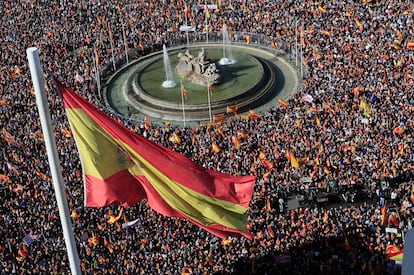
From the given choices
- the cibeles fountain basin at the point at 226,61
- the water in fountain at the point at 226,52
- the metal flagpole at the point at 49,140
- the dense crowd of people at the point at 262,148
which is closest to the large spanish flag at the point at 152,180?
the metal flagpole at the point at 49,140

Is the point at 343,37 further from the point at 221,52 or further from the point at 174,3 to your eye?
the point at 174,3

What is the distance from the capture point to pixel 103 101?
49.5m

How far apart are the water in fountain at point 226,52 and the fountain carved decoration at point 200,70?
3.04 metres

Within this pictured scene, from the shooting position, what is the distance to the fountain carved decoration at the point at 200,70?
48.2m

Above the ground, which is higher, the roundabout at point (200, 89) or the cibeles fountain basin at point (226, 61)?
the cibeles fountain basin at point (226, 61)

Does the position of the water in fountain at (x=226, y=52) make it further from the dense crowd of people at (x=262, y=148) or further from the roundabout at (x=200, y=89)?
the dense crowd of people at (x=262, y=148)

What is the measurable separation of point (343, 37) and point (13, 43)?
29.4m

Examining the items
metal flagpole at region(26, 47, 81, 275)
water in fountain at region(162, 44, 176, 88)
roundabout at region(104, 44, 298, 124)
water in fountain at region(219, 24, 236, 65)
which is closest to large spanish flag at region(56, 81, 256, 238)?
metal flagpole at region(26, 47, 81, 275)

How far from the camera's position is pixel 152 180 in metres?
18.2

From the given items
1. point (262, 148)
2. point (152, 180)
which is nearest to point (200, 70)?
point (262, 148)

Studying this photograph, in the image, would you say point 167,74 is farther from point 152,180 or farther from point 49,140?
point 49,140

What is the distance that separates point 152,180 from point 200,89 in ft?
101

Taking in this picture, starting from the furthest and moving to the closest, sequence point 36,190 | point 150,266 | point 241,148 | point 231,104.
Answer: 1. point 231,104
2. point 241,148
3. point 36,190
4. point 150,266

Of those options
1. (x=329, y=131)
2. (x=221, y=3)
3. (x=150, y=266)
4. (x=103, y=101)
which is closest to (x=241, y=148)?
(x=329, y=131)
